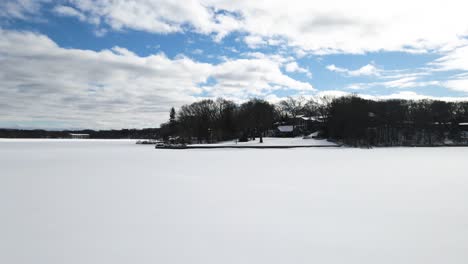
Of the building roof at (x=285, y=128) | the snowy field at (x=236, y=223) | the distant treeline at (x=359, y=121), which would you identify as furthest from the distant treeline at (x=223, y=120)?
the snowy field at (x=236, y=223)

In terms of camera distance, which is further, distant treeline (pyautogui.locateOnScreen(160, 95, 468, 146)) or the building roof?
the building roof

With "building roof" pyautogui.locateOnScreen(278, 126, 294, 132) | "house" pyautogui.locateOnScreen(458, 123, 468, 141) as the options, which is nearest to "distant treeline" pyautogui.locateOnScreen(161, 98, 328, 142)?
"building roof" pyautogui.locateOnScreen(278, 126, 294, 132)

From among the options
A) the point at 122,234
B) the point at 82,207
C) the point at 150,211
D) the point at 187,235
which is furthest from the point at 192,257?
the point at 82,207

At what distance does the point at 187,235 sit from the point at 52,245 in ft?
7.68

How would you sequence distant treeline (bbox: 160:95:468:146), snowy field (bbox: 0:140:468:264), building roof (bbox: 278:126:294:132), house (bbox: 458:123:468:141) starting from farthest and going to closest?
1. building roof (bbox: 278:126:294:132)
2. house (bbox: 458:123:468:141)
3. distant treeline (bbox: 160:95:468:146)
4. snowy field (bbox: 0:140:468:264)

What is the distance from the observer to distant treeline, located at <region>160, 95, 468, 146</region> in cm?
6106

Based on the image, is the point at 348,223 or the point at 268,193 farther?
the point at 268,193

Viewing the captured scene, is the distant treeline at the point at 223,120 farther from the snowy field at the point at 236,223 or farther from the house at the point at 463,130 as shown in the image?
the snowy field at the point at 236,223

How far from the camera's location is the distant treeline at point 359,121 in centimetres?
6106

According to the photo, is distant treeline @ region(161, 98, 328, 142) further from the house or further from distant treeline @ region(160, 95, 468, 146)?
the house

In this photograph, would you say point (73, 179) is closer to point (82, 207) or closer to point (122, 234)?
point (82, 207)

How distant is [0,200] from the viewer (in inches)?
380

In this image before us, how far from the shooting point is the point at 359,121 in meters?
59.4

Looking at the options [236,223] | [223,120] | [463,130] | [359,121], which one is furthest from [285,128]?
[236,223]
